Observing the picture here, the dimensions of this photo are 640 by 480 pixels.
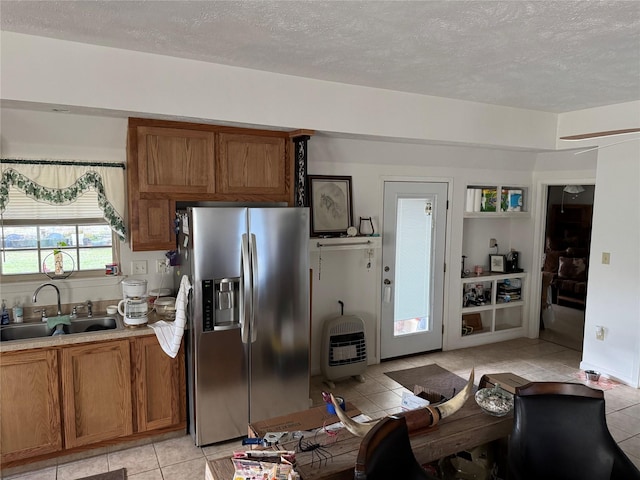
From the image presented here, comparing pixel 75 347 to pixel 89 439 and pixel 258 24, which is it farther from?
pixel 258 24

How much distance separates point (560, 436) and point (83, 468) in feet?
9.31

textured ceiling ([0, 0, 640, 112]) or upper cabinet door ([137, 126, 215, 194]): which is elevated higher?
textured ceiling ([0, 0, 640, 112])

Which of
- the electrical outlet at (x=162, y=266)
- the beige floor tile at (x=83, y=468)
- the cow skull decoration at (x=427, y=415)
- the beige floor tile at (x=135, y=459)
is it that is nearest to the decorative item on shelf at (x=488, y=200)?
the cow skull decoration at (x=427, y=415)

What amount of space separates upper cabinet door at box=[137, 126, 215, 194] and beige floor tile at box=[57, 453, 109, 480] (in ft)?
6.01

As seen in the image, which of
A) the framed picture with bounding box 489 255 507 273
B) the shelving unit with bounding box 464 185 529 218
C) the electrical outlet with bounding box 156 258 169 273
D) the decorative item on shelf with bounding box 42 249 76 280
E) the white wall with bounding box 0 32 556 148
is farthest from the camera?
the framed picture with bounding box 489 255 507 273

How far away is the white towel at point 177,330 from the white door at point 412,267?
228 cm

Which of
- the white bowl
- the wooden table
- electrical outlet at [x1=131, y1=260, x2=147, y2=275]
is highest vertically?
electrical outlet at [x1=131, y1=260, x2=147, y2=275]

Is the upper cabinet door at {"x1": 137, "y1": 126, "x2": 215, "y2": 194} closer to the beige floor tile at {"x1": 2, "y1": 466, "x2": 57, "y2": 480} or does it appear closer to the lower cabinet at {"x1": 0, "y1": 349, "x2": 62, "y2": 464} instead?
the lower cabinet at {"x1": 0, "y1": 349, "x2": 62, "y2": 464}

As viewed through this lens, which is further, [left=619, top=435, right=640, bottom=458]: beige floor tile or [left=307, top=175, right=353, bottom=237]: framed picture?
[left=307, top=175, right=353, bottom=237]: framed picture

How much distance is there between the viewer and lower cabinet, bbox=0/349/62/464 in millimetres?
2760

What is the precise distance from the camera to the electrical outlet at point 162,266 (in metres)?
3.66

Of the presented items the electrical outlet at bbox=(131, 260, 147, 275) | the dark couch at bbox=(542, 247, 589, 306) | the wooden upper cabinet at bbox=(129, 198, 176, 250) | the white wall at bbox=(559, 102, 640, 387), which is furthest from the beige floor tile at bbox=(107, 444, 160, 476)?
the dark couch at bbox=(542, 247, 589, 306)

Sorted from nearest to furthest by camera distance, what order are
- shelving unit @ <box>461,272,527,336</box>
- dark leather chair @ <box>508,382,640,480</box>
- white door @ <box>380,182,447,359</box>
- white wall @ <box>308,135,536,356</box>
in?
dark leather chair @ <box>508,382,640,480</box> → white wall @ <box>308,135,536,356</box> → white door @ <box>380,182,447,359</box> → shelving unit @ <box>461,272,527,336</box>

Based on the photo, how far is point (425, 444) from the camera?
206 centimetres
